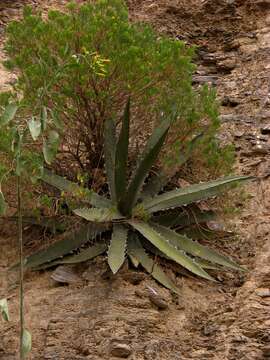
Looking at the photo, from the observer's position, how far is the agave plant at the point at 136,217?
4.67 metres

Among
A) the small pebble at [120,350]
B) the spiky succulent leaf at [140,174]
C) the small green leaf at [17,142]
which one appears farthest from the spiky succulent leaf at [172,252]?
the small green leaf at [17,142]

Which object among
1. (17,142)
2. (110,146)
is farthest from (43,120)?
(110,146)

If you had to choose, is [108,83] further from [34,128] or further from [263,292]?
[34,128]

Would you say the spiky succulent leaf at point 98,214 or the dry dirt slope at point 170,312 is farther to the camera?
the spiky succulent leaf at point 98,214

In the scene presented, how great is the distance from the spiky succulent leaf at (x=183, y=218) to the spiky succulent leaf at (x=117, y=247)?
0.97 feet

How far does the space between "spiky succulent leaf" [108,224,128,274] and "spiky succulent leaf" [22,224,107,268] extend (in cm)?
12

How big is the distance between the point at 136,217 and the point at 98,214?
0.28 m

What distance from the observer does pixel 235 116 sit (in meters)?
6.52

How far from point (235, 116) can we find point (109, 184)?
6.15 ft

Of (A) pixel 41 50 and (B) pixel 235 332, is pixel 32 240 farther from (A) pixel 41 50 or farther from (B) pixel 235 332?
(B) pixel 235 332

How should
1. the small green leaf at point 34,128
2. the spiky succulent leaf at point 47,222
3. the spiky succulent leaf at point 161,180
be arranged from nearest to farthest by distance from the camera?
the small green leaf at point 34,128, the spiky succulent leaf at point 47,222, the spiky succulent leaf at point 161,180

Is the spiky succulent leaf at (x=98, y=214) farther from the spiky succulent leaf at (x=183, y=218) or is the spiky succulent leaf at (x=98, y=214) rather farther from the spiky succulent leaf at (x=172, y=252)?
the spiky succulent leaf at (x=183, y=218)

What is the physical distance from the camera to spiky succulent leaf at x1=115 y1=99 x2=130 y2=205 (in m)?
4.98

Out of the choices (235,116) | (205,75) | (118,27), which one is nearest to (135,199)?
(118,27)
